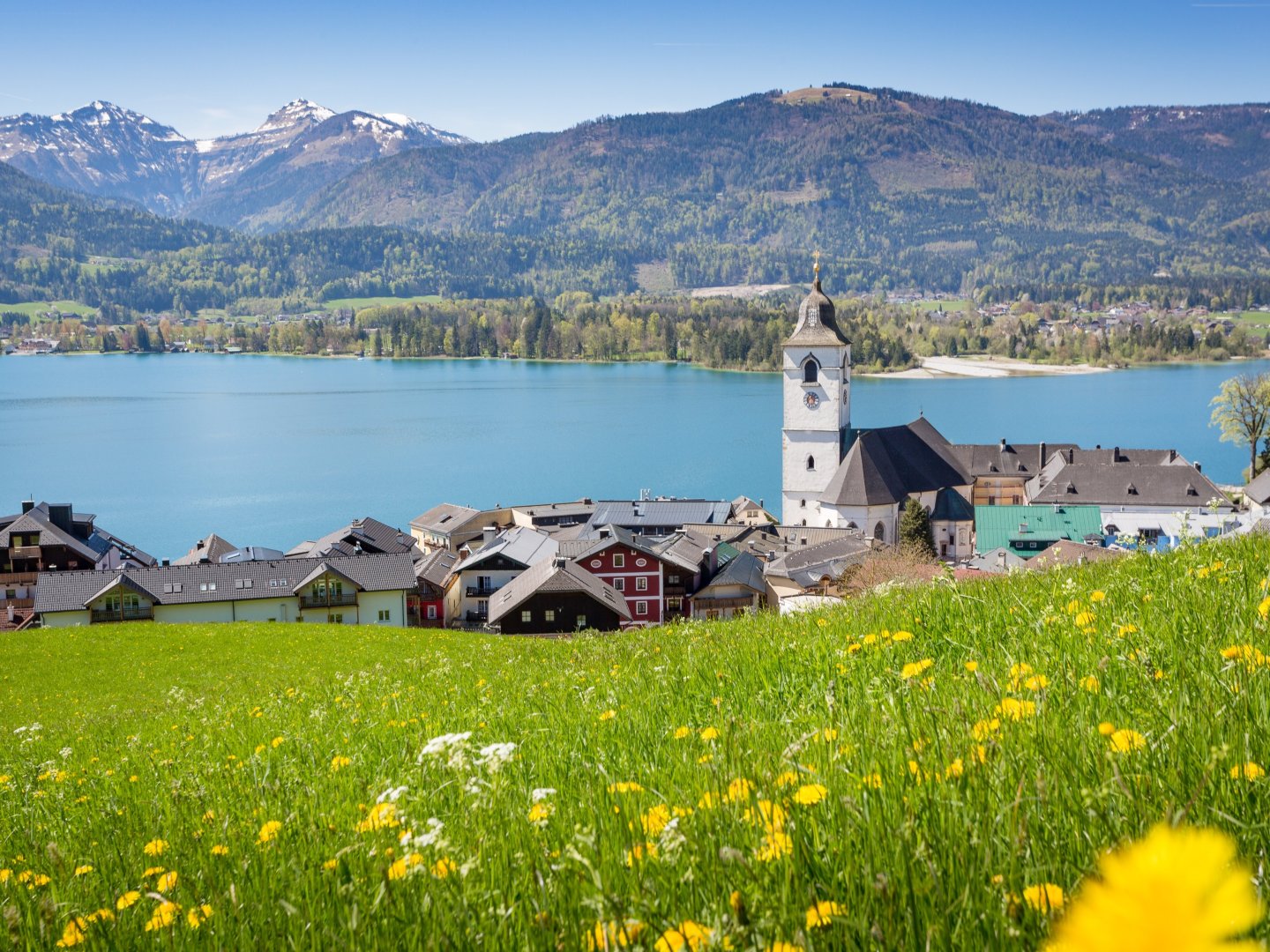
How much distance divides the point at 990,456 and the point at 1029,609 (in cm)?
6343

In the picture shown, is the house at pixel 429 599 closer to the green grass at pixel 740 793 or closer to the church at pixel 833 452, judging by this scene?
the church at pixel 833 452

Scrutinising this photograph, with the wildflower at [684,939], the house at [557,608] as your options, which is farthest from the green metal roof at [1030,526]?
the wildflower at [684,939]

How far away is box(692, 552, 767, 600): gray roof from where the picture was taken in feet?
140

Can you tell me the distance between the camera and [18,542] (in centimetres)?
4466

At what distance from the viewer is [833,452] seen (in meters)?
53.4

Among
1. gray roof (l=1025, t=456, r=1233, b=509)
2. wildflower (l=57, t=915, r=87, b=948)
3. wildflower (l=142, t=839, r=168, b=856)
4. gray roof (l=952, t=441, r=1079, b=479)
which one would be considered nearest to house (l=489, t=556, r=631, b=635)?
gray roof (l=1025, t=456, r=1233, b=509)

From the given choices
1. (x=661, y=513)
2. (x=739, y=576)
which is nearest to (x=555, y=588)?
(x=739, y=576)

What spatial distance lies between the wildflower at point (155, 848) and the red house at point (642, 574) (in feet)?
126

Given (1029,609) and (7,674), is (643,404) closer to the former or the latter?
(7,674)

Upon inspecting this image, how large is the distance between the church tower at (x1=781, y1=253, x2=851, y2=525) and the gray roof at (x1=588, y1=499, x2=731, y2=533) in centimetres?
596

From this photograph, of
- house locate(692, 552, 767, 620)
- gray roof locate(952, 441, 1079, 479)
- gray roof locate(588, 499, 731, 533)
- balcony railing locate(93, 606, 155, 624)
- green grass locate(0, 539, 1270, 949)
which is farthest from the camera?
gray roof locate(952, 441, 1079, 479)

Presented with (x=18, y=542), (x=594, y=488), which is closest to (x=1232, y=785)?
(x=18, y=542)

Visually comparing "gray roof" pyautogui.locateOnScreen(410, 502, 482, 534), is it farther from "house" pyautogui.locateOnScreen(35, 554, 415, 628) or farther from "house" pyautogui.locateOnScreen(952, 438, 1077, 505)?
"house" pyautogui.locateOnScreen(952, 438, 1077, 505)

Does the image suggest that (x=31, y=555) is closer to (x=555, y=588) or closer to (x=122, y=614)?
(x=122, y=614)
